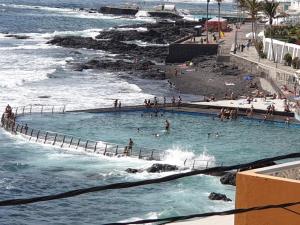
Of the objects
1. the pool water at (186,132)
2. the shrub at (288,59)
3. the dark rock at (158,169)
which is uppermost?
the shrub at (288,59)

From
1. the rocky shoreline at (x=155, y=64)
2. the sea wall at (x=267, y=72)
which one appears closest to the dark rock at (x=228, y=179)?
the sea wall at (x=267, y=72)

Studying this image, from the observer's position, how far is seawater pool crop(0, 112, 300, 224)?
71.5 ft

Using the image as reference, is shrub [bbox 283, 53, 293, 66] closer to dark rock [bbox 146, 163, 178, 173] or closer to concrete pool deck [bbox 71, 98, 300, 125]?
concrete pool deck [bbox 71, 98, 300, 125]

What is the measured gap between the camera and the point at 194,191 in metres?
23.4

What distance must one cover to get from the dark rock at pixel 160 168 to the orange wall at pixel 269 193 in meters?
17.8

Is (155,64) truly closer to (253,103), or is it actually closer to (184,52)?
(184,52)

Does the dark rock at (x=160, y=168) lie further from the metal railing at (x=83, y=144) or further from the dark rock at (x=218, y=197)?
the dark rock at (x=218, y=197)

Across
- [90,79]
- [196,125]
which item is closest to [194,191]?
[196,125]

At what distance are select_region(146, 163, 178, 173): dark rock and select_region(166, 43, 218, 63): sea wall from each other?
41.3 meters

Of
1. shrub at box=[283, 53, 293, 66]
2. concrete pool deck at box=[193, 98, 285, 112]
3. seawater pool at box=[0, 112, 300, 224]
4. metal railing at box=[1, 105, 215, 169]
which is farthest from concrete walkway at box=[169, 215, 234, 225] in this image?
shrub at box=[283, 53, 293, 66]

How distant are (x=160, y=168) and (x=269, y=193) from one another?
18164 millimetres

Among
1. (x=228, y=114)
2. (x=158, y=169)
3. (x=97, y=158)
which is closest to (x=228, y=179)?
(x=158, y=169)

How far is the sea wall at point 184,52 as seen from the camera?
221ft

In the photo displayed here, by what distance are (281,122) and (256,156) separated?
8.21 meters
